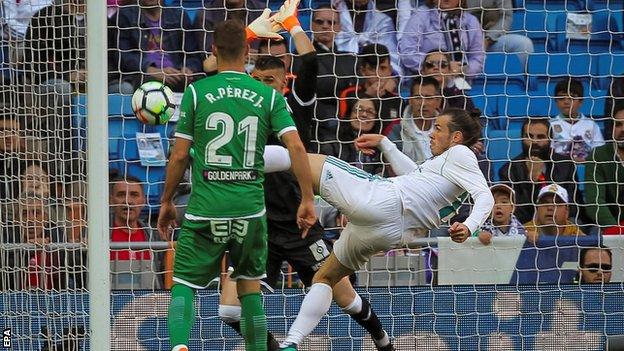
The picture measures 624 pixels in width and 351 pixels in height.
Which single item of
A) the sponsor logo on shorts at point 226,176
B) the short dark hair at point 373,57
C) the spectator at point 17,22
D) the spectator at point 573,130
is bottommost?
the spectator at point 573,130

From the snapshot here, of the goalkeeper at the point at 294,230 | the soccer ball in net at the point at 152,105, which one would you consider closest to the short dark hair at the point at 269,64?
the goalkeeper at the point at 294,230

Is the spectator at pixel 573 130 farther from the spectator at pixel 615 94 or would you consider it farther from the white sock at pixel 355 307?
the white sock at pixel 355 307

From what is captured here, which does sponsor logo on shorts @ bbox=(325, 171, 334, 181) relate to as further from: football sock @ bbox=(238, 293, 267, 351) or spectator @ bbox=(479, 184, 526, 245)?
spectator @ bbox=(479, 184, 526, 245)

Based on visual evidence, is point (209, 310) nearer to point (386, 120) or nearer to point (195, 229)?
point (386, 120)

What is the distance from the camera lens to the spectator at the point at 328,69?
9.27 m

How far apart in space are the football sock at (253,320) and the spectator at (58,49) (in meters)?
1.70

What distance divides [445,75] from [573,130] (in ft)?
4.13

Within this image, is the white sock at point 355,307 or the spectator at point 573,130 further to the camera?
the spectator at point 573,130

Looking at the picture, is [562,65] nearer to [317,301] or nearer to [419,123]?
[419,123]

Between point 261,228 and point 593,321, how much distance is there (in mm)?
3421

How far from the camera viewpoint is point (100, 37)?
6.27 m

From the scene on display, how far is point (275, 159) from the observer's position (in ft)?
21.7

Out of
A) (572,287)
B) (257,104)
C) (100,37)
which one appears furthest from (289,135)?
(572,287)

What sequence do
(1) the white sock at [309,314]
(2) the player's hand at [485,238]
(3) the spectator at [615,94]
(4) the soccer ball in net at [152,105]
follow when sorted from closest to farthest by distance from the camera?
(4) the soccer ball in net at [152,105]
(1) the white sock at [309,314]
(2) the player's hand at [485,238]
(3) the spectator at [615,94]
